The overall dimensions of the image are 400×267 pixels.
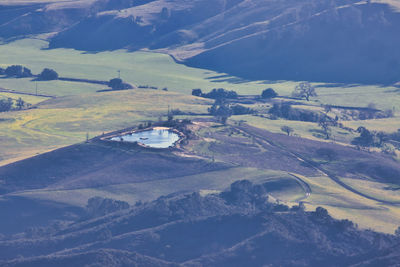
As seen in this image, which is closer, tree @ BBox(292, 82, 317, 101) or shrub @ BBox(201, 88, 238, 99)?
shrub @ BBox(201, 88, 238, 99)

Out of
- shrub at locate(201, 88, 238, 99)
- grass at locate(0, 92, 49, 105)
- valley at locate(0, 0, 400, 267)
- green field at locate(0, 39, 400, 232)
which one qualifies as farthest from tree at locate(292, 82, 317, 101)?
grass at locate(0, 92, 49, 105)

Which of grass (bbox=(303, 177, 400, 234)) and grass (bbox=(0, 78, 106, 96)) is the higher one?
grass (bbox=(0, 78, 106, 96))

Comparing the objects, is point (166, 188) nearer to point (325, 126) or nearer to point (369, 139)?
point (369, 139)

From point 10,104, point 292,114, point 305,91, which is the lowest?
point 10,104

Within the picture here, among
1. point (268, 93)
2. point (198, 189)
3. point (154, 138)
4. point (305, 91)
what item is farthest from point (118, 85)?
point (198, 189)

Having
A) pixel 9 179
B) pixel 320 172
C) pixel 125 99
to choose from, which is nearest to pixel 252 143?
pixel 320 172

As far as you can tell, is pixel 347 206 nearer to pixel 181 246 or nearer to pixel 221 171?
pixel 221 171

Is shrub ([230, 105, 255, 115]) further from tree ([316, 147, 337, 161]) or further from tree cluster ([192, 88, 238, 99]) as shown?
tree ([316, 147, 337, 161])

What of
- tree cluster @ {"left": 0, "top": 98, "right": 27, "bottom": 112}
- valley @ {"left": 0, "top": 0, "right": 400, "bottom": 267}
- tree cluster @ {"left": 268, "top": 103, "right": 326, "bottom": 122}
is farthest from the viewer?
tree cluster @ {"left": 0, "top": 98, "right": 27, "bottom": 112}

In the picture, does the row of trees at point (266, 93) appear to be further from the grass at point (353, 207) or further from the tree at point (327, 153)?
the grass at point (353, 207)

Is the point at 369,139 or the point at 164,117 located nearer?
the point at 369,139
